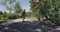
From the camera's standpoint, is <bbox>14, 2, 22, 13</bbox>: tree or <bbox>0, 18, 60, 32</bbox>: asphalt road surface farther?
<bbox>14, 2, 22, 13</bbox>: tree

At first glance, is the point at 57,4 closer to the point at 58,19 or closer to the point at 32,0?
the point at 58,19

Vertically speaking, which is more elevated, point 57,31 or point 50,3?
point 50,3

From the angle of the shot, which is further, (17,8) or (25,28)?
(17,8)

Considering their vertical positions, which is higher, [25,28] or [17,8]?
[25,28]

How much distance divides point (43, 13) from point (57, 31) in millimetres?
5252

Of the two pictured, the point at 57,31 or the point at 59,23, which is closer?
the point at 57,31

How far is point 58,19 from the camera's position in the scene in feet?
43.8

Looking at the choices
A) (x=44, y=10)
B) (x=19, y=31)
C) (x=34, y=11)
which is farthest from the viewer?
(x=34, y=11)

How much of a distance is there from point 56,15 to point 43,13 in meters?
3.17

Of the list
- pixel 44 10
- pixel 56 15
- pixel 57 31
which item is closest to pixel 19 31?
pixel 57 31

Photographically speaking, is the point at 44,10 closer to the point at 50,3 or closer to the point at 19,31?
the point at 50,3

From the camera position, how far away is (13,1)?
110 feet

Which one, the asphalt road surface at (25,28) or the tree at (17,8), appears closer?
the asphalt road surface at (25,28)

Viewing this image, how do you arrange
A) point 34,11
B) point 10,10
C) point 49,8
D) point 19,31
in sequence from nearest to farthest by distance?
1. point 19,31
2. point 49,8
3. point 34,11
4. point 10,10
